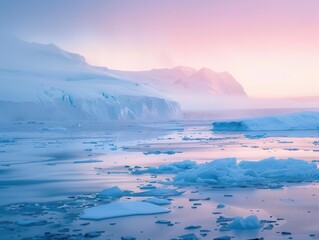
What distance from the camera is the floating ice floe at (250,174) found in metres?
10.1

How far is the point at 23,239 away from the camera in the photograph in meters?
5.89

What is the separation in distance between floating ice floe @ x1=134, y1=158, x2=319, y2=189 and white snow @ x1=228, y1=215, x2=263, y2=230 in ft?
10.6

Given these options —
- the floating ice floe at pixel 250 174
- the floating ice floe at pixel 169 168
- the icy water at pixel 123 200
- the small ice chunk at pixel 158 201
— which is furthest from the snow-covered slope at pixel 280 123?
the small ice chunk at pixel 158 201

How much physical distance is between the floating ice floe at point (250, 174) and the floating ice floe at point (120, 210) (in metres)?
2.56

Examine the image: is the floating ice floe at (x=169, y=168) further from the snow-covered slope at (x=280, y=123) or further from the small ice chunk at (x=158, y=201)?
the snow-covered slope at (x=280, y=123)

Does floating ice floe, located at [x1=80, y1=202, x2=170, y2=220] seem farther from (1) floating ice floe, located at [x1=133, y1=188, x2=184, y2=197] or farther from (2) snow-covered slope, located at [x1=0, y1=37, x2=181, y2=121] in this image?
(2) snow-covered slope, located at [x1=0, y1=37, x2=181, y2=121]

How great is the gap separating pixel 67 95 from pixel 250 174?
3397 centimetres

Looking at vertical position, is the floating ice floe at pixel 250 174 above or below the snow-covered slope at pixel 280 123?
below

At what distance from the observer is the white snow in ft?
20.9

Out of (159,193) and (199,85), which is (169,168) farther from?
(199,85)

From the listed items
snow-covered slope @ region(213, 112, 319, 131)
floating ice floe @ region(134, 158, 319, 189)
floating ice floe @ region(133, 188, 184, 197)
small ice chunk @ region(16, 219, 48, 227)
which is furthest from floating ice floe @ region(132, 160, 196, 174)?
snow-covered slope @ region(213, 112, 319, 131)

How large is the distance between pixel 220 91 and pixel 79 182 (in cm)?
10317

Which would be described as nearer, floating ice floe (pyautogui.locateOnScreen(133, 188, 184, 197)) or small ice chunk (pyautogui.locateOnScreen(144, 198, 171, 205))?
small ice chunk (pyautogui.locateOnScreen(144, 198, 171, 205))

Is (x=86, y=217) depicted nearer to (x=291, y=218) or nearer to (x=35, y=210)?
(x=35, y=210)
